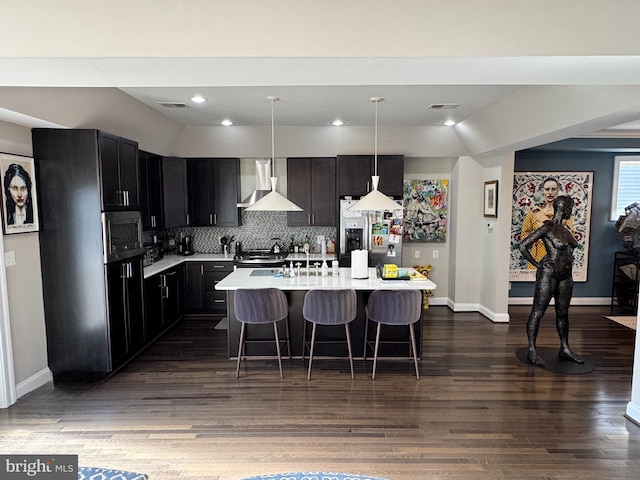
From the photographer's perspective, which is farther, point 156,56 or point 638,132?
point 638,132

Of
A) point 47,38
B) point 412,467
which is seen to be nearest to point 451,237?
point 412,467

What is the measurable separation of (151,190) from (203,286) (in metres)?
1.58

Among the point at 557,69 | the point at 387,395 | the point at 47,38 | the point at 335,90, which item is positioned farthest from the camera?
the point at 335,90

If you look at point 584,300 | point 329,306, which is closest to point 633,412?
point 329,306

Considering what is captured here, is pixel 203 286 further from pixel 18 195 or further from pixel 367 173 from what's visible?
pixel 367 173

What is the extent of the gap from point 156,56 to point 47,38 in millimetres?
531

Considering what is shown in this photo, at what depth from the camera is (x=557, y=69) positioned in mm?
2012

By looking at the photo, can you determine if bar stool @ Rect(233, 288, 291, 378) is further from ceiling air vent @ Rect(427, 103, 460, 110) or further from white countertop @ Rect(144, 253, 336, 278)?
ceiling air vent @ Rect(427, 103, 460, 110)

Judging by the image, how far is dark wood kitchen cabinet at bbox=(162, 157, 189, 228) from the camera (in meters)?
5.59

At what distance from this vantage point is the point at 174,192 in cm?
568

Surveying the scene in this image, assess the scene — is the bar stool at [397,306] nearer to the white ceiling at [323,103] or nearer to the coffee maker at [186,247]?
the white ceiling at [323,103]

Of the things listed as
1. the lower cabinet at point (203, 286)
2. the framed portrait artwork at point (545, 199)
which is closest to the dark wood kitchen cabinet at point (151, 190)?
the lower cabinet at point (203, 286)

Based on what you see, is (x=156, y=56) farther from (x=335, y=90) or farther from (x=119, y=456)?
(x=119, y=456)

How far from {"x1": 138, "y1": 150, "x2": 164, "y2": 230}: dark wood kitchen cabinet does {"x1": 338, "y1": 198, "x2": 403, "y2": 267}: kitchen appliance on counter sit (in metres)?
2.66
